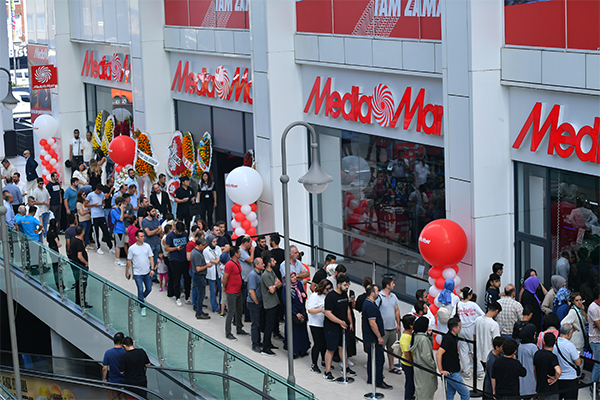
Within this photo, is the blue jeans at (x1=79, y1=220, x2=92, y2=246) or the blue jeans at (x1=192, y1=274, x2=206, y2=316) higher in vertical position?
the blue jeans at (x1=79, y1=220, x2=92, y2=246)

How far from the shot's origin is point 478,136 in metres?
13.0

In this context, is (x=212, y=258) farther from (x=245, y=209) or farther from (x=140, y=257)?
(x=245, y=209)

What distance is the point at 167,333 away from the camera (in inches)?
499

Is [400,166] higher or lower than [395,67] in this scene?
lower

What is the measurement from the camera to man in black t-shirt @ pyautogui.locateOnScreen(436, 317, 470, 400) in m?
10.5

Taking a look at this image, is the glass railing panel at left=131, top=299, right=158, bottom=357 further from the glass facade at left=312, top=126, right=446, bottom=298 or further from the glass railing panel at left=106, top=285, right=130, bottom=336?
the glass facade at left=312, top=126, right=446, bottom=298

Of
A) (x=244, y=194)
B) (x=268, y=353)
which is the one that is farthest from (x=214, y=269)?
(x=244, y=194)

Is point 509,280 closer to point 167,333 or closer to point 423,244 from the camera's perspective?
point 423,244

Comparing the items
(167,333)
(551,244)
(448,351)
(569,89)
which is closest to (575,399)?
(448,351)

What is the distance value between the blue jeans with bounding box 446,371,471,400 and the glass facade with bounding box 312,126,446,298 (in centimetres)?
425

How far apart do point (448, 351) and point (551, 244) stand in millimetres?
3351

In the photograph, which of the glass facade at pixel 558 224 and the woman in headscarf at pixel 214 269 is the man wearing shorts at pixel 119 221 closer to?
the woman in headscarf at pixel 214 269

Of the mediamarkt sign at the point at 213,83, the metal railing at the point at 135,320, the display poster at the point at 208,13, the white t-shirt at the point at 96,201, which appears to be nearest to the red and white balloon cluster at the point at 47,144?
the mediamarkt sign at the point at 213,83

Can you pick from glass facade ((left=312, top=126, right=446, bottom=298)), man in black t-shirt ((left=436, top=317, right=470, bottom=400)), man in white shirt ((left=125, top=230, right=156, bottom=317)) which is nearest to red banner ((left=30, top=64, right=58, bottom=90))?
glass facade ((left=312, top=126, right=446, bottom=298))
